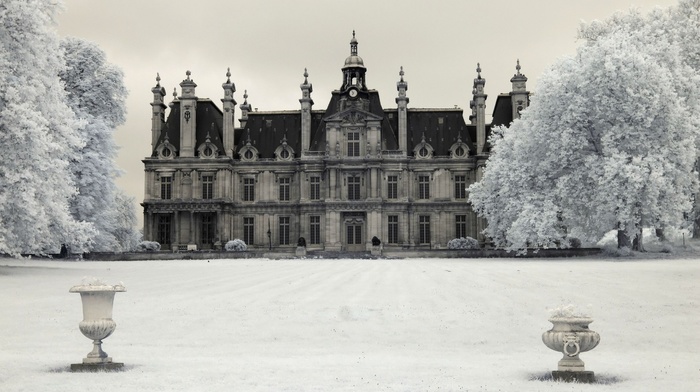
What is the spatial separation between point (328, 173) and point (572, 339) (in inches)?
2288

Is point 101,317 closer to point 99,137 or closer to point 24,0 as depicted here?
point 24,0

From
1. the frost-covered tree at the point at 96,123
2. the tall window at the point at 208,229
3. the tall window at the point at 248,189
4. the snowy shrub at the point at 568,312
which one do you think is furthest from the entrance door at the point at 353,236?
the snowy shrub at the point at 568,312

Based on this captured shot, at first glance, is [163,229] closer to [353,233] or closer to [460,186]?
[353,233]

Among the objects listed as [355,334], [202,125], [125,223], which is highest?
[202,125]

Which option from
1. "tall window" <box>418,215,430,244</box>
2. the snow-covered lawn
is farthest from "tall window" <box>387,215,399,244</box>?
the snow-covered lawn

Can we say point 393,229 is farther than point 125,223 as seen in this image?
Yes

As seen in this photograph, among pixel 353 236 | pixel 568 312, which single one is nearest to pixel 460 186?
pixel 353 236

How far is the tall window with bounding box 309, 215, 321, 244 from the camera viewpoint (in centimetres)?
7244

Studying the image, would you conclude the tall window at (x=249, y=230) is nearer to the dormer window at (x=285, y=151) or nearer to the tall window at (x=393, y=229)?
the dormer window at (x=285, y=151)

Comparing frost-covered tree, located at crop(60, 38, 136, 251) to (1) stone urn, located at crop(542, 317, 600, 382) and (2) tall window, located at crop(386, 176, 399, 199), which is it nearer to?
(2) tall window, located at crop(386, 176, 399, 199)

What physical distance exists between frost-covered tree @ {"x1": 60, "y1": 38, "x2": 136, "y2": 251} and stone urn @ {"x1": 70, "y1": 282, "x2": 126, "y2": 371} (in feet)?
128

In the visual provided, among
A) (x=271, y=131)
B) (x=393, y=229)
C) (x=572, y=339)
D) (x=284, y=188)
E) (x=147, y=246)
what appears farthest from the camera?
(x=271, y=131)

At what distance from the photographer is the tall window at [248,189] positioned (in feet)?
244

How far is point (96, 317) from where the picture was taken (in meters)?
15.2
